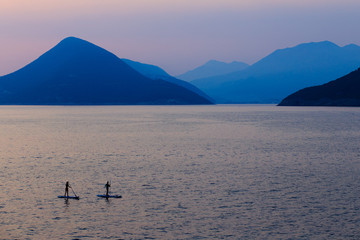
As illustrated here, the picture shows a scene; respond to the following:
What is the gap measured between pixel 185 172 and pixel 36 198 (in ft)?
79.5

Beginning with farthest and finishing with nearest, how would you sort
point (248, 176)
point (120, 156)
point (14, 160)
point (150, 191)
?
point (120, 156)
point (14, 160)
point (248, 176)
point (150, 191)

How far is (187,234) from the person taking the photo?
37469 millimetres

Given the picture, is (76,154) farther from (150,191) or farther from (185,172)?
(150,191)

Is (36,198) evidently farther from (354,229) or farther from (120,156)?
(120,156)

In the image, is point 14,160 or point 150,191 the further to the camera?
point 14,160

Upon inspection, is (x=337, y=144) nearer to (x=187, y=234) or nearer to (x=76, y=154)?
(x=76, y=154)

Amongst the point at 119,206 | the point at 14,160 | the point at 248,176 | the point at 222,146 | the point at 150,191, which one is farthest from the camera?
the point at 222,146

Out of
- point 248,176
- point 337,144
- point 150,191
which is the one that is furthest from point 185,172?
point 337,144

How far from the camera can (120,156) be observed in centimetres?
8875

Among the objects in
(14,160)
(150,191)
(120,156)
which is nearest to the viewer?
(150,191)

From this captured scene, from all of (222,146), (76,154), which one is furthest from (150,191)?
(222,146)

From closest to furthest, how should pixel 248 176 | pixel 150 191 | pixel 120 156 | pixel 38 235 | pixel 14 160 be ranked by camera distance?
1. pixel 38 235
2. pixel 150 191
3. pixel 248 176
4. pixel 14 160
5. pixel 120 156

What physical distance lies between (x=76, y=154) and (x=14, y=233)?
55.9 metres

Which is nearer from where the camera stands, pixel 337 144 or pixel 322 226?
pixel 322 226
